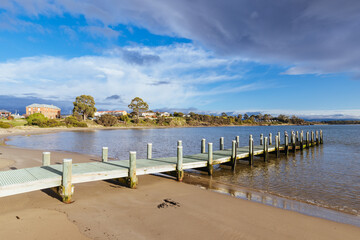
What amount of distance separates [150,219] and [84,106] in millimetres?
88354

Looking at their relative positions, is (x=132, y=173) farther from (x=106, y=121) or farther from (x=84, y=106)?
(x=84, y=106)

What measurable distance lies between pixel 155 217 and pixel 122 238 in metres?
1.41

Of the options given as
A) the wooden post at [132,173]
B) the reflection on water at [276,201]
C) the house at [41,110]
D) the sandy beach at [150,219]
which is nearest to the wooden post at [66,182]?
the sandy beach at [150,219]

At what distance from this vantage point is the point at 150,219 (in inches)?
250

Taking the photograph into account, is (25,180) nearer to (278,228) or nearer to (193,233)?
(193,233)

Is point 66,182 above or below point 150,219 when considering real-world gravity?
above

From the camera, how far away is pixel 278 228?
6.19m

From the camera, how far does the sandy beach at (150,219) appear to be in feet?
18.1

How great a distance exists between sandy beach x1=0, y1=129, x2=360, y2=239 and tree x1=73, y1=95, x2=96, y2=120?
279 ft

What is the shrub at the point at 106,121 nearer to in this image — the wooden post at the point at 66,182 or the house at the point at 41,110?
the house at the point at 41,110

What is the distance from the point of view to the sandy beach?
5504 millimetres

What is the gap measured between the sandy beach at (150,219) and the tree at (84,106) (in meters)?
85.2

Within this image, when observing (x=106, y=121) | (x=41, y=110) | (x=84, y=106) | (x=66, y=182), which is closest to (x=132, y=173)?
(x=66, y=182)

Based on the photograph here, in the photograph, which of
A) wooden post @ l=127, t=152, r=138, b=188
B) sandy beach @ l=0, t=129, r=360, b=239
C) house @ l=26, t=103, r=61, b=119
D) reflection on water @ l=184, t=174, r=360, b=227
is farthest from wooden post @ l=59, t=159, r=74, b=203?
house @ l=26, t=103, r=61, b=119
